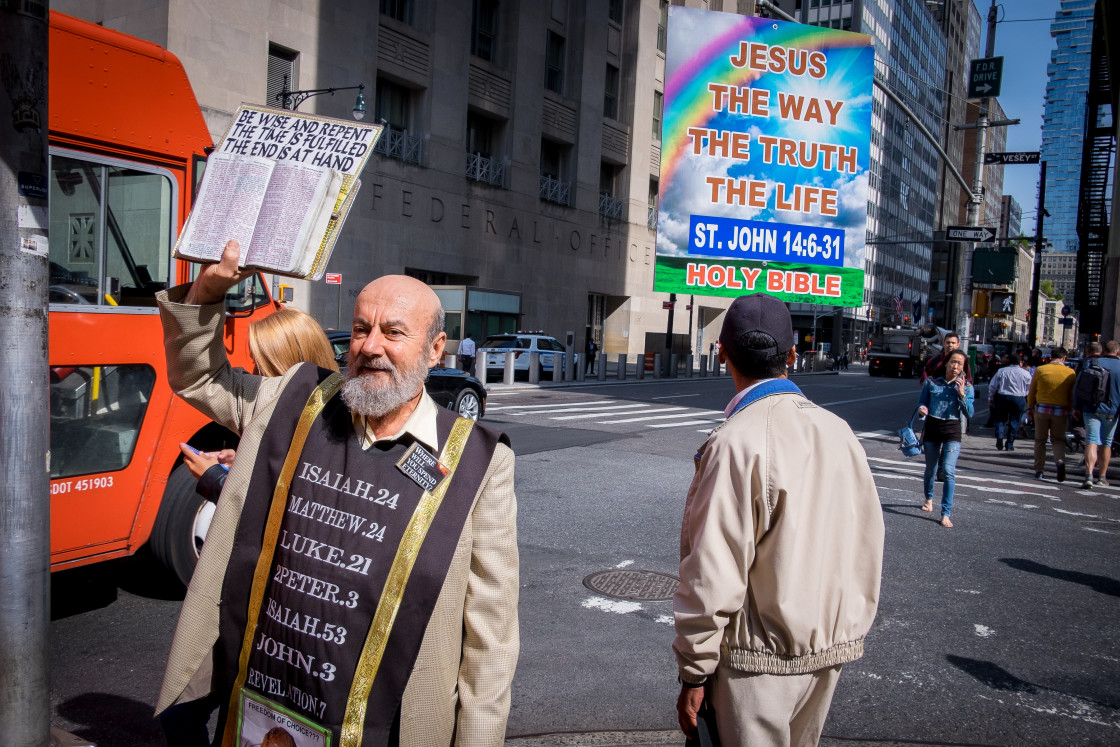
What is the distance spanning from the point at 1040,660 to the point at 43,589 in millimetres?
5261

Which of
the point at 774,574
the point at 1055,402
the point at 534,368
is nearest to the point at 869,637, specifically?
the point at 774,574

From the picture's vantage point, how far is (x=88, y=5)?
78.5ft

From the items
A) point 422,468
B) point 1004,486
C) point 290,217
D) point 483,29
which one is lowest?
point 1004,486

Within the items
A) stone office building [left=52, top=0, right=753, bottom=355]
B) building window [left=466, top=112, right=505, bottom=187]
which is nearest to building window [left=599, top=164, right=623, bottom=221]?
stone office building [left=52, top=0, right=753, bottom=355]

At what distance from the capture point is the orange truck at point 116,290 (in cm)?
450

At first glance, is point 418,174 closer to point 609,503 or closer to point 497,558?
point 609,503

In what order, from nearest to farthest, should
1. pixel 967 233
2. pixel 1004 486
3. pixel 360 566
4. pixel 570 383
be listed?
1. pixel 360 566
2. pixel 1004 486
3. pixel 967 233
4. pixel 570 383

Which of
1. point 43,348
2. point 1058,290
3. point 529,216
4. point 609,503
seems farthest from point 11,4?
point 1058,290

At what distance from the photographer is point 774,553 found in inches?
90.6

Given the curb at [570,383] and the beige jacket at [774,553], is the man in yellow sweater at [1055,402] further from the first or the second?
the curb at [570,383]

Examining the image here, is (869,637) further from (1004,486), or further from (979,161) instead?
(979,161)

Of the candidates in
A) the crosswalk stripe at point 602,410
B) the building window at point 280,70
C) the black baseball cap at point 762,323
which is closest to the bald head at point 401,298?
the black baseball cap at point 762,323

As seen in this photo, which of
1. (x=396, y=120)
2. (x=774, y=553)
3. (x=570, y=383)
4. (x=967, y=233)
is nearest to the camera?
(x=774, y=553)

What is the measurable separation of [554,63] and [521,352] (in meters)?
17.2
